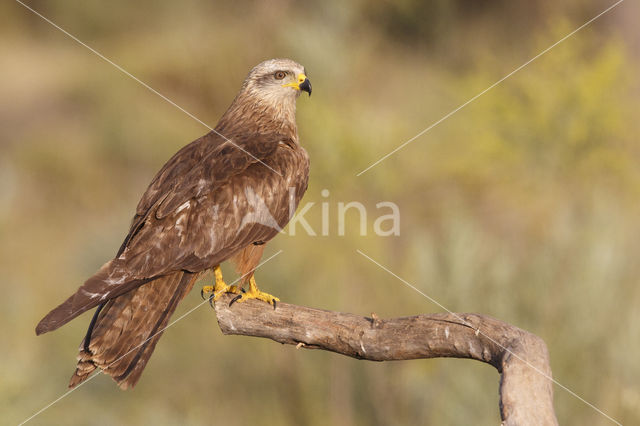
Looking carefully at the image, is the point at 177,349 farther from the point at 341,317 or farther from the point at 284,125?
the point at 341,317

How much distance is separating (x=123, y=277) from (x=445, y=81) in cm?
908

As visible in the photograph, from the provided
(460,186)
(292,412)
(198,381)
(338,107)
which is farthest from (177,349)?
(460,186)

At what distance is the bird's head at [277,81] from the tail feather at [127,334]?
166cm

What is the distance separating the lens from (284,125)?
5.01 m

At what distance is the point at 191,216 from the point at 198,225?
0.21ft

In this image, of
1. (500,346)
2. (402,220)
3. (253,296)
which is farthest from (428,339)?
(402,220)

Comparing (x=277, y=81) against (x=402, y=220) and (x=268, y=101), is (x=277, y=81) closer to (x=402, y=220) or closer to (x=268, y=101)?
(x=268, y=101)

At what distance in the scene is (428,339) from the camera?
10.6ft

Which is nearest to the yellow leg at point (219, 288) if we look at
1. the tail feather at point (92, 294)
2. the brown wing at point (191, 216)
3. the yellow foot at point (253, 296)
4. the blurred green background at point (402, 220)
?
the yellow foot at point (253, 296)

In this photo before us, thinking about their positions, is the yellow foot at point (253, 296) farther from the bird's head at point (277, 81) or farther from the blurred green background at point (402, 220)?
the blurred green background at point (402, 220)

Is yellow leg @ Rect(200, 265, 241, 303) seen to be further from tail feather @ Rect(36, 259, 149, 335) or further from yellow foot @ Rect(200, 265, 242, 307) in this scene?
tail feather @ Rect(36, 259, 149, 335)

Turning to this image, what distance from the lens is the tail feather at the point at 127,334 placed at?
11.8ft

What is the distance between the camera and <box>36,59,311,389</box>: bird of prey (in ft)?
11.9

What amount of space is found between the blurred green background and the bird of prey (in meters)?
2.09
